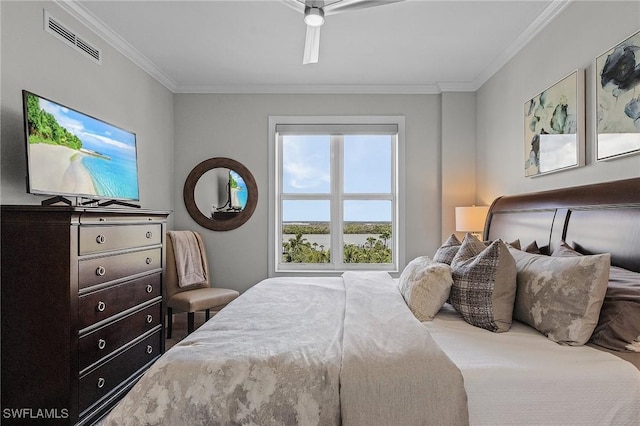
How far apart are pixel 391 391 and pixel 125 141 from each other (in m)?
2.72

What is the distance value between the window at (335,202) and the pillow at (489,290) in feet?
8.22

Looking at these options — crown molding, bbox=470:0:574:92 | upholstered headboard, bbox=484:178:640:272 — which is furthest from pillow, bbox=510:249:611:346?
crown molding, bbox=470:0:574:92

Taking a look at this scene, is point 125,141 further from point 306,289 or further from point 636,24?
point 636,24

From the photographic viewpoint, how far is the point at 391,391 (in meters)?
1.21

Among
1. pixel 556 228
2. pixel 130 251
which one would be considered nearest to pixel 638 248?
pixel 556 228

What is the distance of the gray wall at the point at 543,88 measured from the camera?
6.85 feet

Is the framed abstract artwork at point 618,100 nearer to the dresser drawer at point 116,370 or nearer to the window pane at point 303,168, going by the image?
the window pane at point 303,168

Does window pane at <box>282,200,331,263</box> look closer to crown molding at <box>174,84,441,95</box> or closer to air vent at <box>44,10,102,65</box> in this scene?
crown molding at <box>174,84,441,95</box>

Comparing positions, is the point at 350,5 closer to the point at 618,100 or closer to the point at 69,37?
the point at 618,100

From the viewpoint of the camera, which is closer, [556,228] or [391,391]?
[391,391]

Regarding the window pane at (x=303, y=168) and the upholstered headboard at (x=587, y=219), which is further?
the window pane at (x=303, y=168)

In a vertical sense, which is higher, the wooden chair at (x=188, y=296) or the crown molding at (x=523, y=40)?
the crown molding at (x=523, y=40)

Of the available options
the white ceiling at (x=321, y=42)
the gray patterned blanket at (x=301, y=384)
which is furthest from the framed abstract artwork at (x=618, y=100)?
the gray patterned blanket at (x=301, y=384)

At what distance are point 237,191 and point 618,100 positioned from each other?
3.42m
